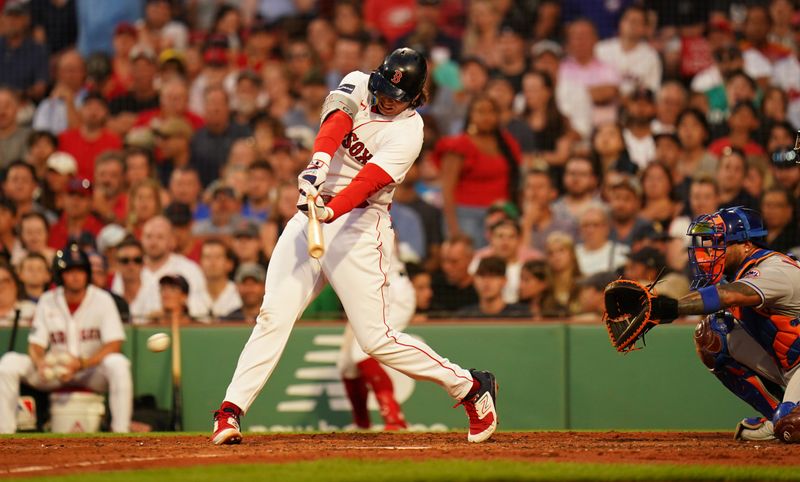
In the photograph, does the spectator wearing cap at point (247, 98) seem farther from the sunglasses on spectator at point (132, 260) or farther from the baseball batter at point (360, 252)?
the baseball batter at point (360, 252)

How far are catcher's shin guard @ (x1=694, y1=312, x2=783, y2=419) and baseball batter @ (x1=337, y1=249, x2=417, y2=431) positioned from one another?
247 centimetres

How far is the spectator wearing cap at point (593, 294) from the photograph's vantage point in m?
9.15

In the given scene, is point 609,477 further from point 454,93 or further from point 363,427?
point 454,93

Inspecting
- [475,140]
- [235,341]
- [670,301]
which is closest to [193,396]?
[235,341]

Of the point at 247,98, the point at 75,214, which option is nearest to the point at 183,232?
the point at 75,214

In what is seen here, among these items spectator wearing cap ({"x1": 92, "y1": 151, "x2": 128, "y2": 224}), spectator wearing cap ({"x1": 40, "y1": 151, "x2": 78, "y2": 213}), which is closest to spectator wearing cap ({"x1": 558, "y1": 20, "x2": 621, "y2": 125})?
spectator wearing cap ({"x1": 92, "y1": 151, "x2": 128, "y2": 224})

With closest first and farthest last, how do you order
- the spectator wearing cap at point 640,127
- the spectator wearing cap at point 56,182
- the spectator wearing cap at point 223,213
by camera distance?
the spectator wearing cap at point 223,213
the spectator wearing cap at point 640,127
the spectator wearing cap at point 56,182

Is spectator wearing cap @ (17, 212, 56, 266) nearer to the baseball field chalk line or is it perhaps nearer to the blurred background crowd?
the blurred background crowd

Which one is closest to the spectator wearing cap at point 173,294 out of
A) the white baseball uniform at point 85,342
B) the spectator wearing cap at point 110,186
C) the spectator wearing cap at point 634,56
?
the white baseball uniform at point 85,342

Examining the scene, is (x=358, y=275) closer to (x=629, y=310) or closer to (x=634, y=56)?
(x=629, y=310)

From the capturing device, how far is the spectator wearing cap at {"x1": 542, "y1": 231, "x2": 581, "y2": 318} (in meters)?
9.52

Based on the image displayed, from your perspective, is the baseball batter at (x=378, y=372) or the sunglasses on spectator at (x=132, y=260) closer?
the baseball batter at (x=378, y=372)

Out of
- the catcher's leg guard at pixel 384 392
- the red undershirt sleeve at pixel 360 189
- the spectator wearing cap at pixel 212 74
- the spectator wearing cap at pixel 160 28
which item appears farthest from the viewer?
the spectator wearing cap at pixel 160 28

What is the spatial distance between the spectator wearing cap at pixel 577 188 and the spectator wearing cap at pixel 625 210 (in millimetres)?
517
